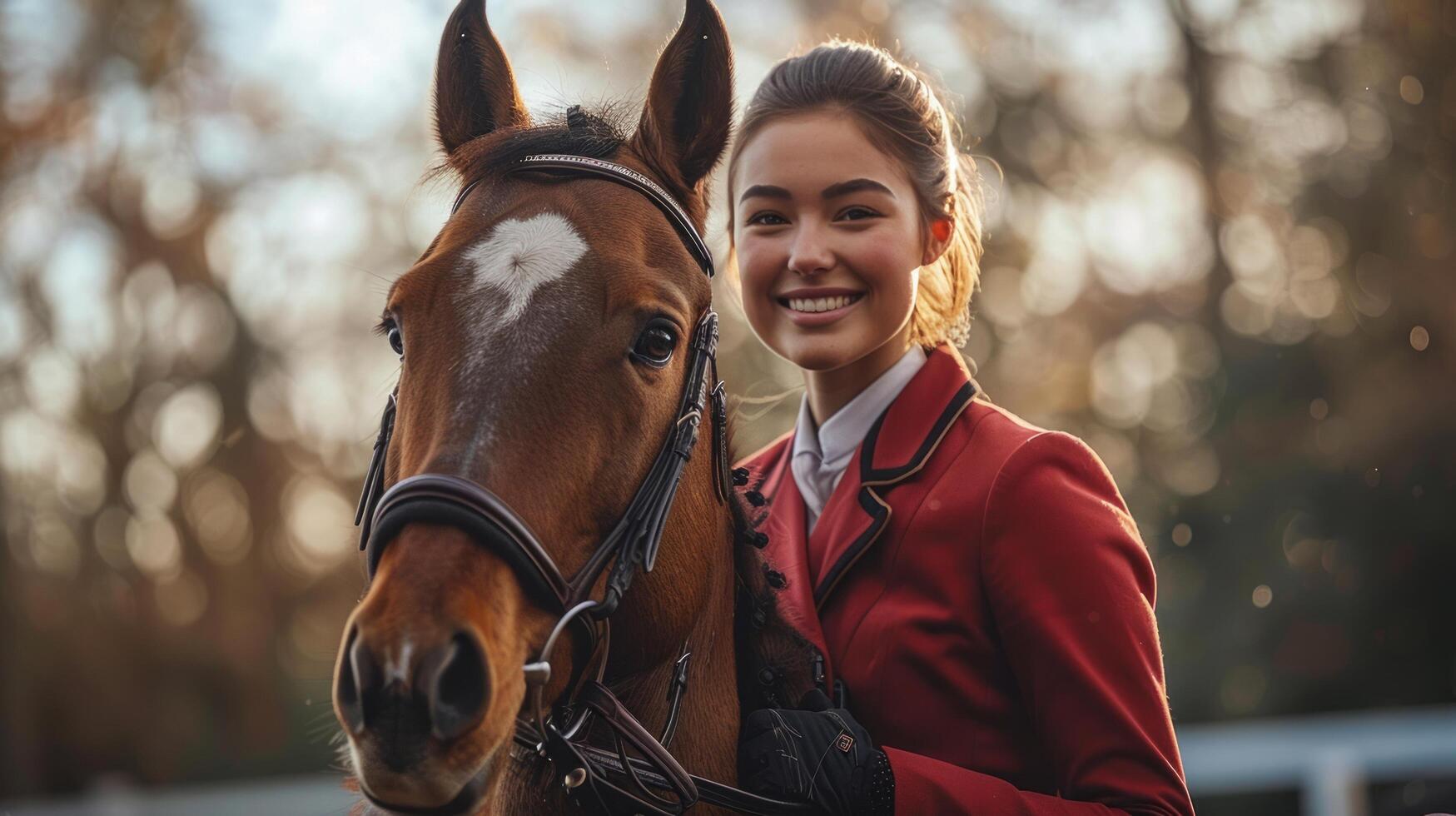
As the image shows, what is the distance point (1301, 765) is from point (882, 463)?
21.8 feet

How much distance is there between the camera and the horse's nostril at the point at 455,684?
1880 millimetres

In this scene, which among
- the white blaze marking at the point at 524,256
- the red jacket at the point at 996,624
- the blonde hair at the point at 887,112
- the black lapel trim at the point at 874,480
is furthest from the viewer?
the blonde hair at the point at 887,112

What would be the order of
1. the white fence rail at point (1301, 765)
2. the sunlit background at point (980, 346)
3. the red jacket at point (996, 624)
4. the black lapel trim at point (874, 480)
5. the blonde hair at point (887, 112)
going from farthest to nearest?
1. the sunlit background at point (980, 346)
2. the white fence rail at point (1301, 765)
3. the blonde hair at point (887, 112)
4. the black lapel trim at point (874, 480)
5. the red jacket at point (996, 624)

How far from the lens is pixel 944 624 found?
2.83 metres

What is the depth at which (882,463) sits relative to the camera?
318 cm

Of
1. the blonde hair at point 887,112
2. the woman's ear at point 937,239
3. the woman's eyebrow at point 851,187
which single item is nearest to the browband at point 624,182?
the woman's eyebrow at point 851,187

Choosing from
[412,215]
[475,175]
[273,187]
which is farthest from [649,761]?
[273,187]

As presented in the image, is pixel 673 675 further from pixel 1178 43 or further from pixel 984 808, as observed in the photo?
pixel 1178 43

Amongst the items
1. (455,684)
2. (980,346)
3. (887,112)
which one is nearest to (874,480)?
(887,112)

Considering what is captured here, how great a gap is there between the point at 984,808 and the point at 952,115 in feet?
7.84

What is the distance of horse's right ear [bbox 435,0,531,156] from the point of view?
3.01 m

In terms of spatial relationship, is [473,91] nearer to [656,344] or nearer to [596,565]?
[656,344]

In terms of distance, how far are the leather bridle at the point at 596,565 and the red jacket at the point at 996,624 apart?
1.41 ft

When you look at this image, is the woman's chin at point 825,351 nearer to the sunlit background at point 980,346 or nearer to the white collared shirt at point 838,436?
the white collared shirt at point 838,436
